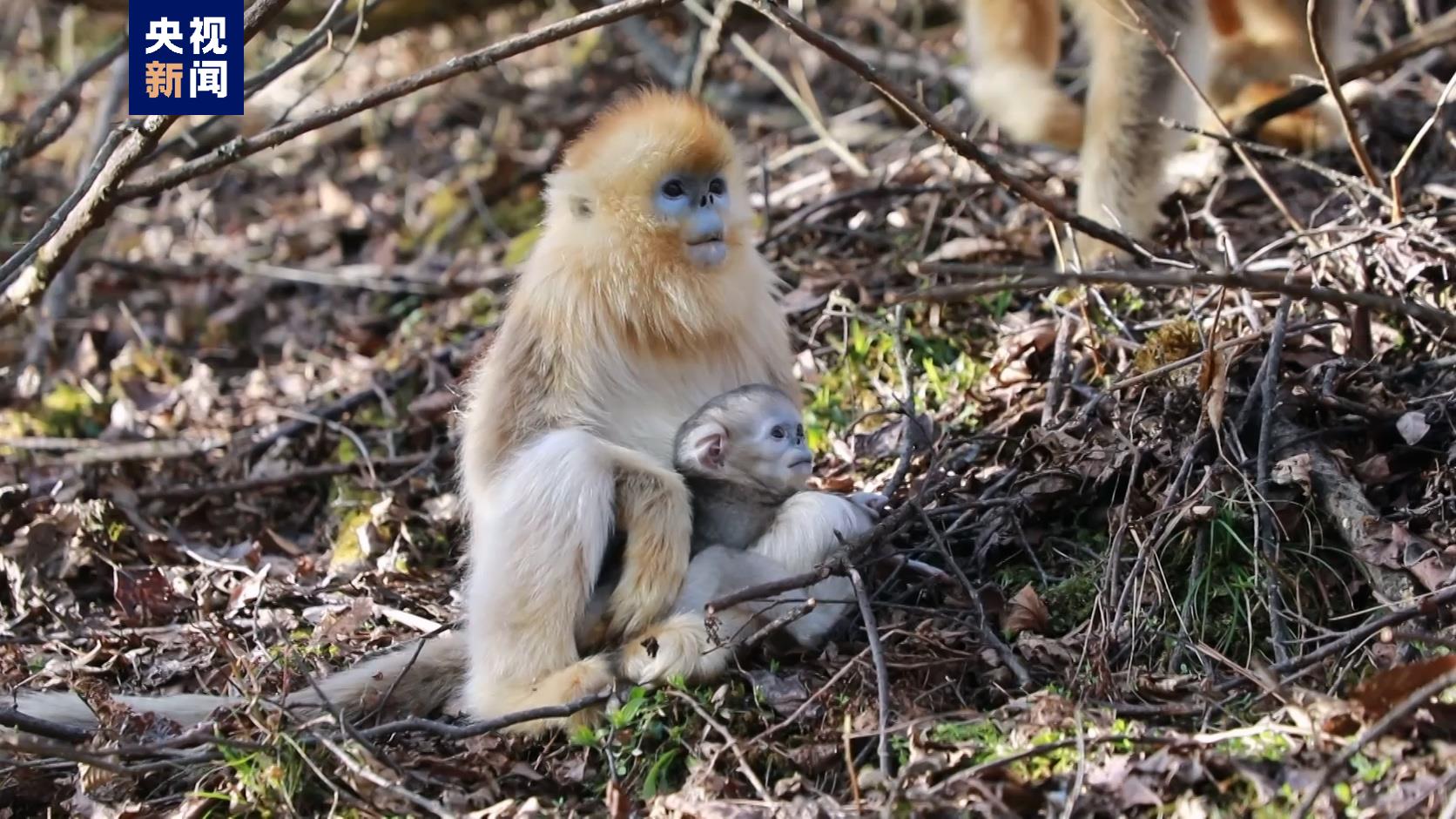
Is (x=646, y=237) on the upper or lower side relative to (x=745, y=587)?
upper

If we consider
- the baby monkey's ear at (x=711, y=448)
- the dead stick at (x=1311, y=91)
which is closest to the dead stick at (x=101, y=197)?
the baby monkey's ear at (x=711, y=448)

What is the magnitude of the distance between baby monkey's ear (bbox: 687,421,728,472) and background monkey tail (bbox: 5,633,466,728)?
2.63 ft

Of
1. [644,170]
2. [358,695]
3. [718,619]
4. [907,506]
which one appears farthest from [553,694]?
[644,170]

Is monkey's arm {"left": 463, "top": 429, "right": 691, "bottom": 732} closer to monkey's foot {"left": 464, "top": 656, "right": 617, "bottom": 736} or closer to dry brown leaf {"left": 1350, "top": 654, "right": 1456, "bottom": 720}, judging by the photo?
monkey's foot {"left": 464, "top": 656, "right": 617, "bottom": 736}

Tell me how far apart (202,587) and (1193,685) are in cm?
292

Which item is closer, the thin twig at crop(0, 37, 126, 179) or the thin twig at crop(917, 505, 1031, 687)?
the thin twig at crop(917, 505, 1031, 687)

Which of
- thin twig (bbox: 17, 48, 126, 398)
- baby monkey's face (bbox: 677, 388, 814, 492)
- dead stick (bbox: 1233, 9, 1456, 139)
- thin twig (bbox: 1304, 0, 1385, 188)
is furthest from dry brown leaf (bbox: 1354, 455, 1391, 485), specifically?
thin twig (bbox: 17, 48, 126, 398)

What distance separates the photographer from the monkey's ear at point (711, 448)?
11.5 ft

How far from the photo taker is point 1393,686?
260 cm

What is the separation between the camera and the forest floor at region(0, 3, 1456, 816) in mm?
2889

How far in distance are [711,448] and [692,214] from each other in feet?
1.89

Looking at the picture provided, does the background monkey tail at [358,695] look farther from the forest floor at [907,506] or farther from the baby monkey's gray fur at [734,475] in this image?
the baby monkey's gray fur at [734,475]

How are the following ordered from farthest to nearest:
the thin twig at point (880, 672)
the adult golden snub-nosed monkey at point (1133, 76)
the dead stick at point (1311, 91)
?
the dead stick at point (1311, 91) < the adult golden snub-nosed monkey at point (1133, 76) < the thin twig at point (880, 672)

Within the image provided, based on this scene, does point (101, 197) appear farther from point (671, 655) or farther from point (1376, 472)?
point (1376, 472)
